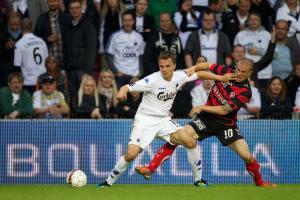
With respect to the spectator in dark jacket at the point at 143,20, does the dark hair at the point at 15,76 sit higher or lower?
lower

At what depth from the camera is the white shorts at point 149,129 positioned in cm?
1455

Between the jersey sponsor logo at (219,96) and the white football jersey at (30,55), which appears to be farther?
the white football jersey at (30,55)

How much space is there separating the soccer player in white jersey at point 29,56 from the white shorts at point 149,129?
14.8 ft

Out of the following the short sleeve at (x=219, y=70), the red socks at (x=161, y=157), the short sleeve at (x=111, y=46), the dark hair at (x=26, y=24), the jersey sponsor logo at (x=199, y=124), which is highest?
the dark hair at (x=26, y=24)

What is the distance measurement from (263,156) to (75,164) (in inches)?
134

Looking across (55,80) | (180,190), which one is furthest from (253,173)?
(55,80)

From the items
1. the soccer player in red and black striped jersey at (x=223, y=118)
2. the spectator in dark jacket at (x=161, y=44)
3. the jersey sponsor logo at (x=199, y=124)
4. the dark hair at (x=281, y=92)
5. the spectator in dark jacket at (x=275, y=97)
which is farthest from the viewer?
the spectator in dark jacket at (x=161, y=44)

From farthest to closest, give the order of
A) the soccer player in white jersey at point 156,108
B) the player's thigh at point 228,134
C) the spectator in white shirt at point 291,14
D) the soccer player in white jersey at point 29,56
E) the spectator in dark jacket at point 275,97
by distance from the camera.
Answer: the spectator in white shirt at point 291,14 < the soccer player in white jersey at point 29,56 < the spectator in dark jacket at point 275,97 < the player's thigh at point 228,134 < the soccer player in white jersey at point 156,108

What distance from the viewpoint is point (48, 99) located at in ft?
57.9

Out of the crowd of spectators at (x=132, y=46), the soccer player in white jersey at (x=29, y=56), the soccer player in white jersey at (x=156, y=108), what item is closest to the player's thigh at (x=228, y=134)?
the soccer player in white jersey at (x=156, y=108)

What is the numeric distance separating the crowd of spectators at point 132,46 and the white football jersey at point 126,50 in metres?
0.02

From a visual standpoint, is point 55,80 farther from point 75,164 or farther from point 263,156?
point 263,156

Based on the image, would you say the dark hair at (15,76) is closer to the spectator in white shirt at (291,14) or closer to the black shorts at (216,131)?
the black shorts at (216,131)

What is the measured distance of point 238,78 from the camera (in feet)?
47.8
